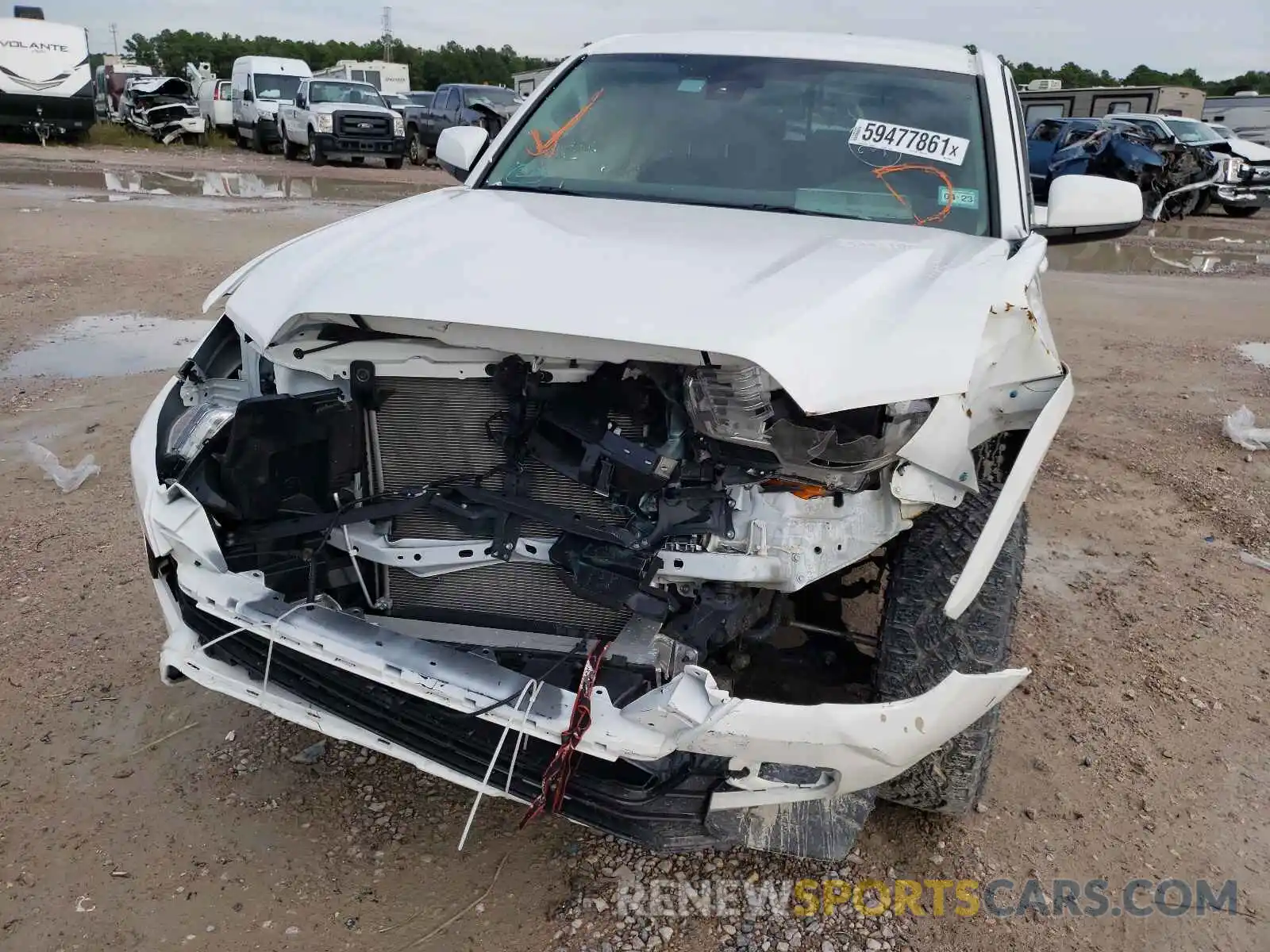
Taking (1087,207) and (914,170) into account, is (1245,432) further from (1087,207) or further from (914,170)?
(914,170)

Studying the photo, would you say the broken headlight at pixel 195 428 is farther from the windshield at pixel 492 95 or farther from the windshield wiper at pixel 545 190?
the windshield at pixel 492 95

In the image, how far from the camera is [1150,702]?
3.17 m

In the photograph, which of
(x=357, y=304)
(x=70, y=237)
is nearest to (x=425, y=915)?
(x=357, y=304)

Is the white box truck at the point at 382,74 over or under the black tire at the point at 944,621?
over

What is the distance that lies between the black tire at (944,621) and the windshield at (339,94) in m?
19.1

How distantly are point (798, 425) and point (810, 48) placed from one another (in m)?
2.03

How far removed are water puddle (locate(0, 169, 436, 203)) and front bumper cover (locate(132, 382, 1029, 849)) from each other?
38.6ft

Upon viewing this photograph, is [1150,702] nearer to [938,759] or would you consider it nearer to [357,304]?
[938,759]

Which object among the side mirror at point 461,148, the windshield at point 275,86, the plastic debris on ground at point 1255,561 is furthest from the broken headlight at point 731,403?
the windshield at point 275,86

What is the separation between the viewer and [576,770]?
6.63 feet

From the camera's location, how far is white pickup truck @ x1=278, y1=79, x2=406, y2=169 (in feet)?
60.6

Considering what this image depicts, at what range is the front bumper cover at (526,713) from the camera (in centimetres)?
186

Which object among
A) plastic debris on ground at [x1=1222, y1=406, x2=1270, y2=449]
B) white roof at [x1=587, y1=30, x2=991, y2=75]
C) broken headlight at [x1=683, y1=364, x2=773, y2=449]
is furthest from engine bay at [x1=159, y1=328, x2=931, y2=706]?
plastic debris on ground at [x1=1222, y1=406, x2=1270, y2=449]

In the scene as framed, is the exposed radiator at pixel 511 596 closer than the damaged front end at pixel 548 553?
No
